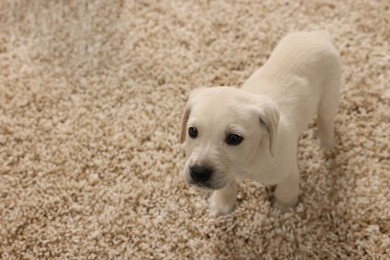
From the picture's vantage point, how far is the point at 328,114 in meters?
2.16

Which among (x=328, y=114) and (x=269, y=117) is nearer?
(x=269, y=117)

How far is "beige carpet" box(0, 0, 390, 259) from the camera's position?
209cm

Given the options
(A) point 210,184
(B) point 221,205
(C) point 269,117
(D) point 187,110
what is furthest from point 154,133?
(C) point 269,117

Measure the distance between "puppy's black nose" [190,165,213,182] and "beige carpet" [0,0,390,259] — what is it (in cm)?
62

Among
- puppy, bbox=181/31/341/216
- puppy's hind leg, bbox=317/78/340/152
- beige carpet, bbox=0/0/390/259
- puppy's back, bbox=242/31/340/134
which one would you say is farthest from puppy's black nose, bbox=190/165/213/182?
puppy's hind leg, bbox=317/78/340/152

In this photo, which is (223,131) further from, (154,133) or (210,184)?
(154,133)

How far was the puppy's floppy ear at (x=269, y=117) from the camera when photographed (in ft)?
5.18

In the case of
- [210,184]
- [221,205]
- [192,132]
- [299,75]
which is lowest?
[221,205]

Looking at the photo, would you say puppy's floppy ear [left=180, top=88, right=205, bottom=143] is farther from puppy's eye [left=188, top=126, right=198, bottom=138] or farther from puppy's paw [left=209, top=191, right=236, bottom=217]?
puppy's paw [left=209, top=191, right=236, bottom=217]

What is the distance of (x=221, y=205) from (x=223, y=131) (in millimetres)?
712

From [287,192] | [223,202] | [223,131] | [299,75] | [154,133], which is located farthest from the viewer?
[154,133]

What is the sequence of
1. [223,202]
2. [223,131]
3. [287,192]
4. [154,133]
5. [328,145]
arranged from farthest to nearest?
1. [154,133]
2. [328,145]
3. [223,202]
4. [287,192]
5. [223,131]

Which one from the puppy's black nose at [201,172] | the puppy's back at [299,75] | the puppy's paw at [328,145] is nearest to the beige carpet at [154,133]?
the puppy's paw at [328,145]

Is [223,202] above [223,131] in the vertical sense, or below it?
below
